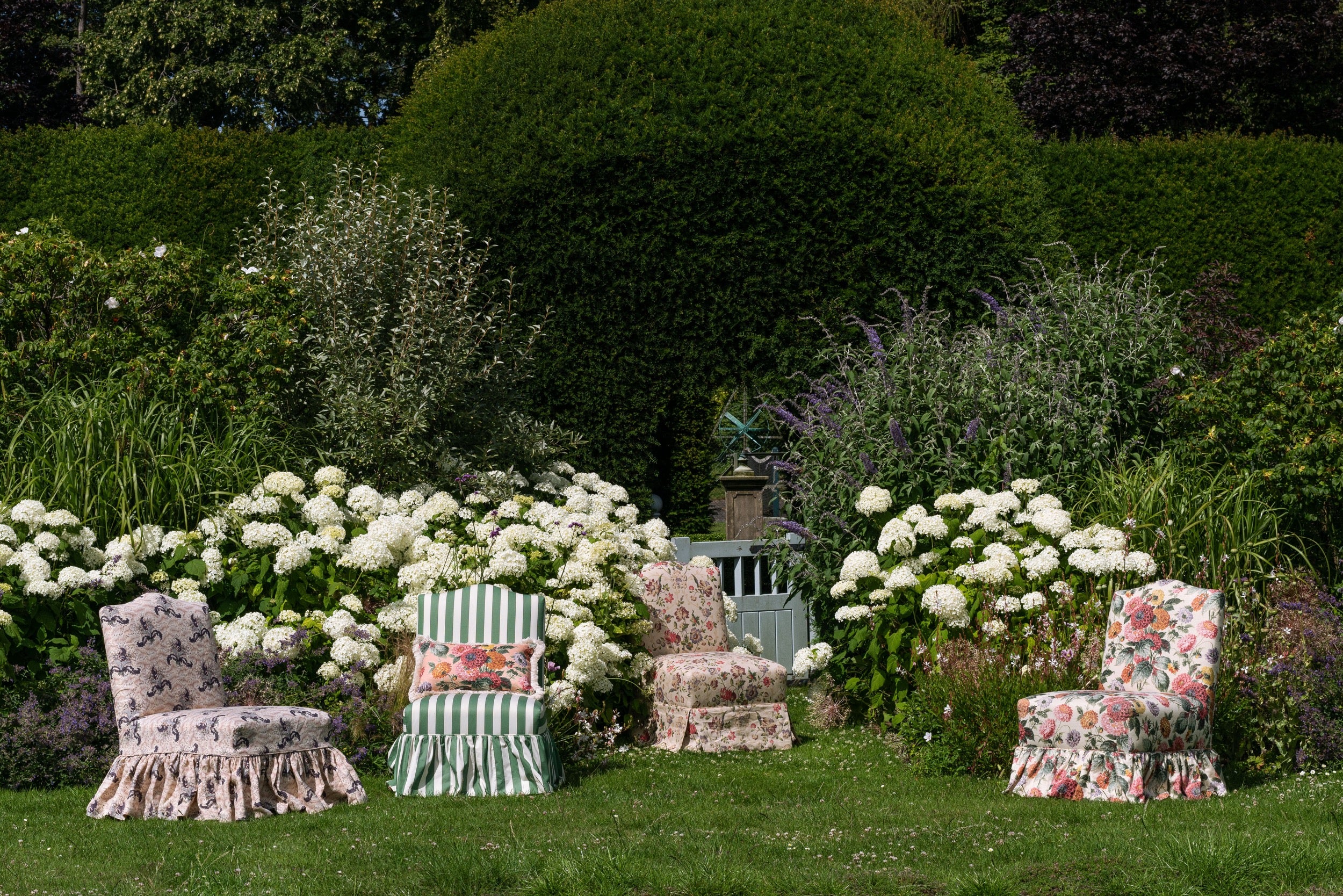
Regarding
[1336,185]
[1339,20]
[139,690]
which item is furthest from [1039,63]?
[139,690]

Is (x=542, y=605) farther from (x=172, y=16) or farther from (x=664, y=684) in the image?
(x=172, y=16)

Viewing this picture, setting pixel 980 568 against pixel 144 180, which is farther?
pixel 144 180

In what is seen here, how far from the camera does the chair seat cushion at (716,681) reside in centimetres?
753

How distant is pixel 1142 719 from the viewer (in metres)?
5.79

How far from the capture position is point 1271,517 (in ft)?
24.3

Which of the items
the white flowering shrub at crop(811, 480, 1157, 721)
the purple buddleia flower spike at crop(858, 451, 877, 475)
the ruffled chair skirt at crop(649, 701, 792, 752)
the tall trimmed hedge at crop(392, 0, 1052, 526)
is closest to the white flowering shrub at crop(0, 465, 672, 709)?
the ruffled chair skirt at crop(649, 701, 792, 752)

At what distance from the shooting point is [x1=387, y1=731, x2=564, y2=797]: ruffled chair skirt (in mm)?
6199

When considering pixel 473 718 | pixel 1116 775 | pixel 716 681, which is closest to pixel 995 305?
pixel 716 681

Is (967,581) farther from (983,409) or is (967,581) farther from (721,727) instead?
(721,727)

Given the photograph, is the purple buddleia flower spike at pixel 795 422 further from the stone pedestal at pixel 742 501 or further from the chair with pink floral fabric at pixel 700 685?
the stone pedestal at pixel 742 501

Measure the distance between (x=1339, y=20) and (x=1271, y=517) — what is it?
43.1 feet

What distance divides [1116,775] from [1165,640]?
0.76m

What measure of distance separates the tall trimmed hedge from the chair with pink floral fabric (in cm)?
210

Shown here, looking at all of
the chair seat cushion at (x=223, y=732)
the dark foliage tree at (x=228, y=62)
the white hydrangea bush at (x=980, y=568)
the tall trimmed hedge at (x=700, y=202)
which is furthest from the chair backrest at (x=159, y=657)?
the dark foliage tree at (x=228, y=62)
